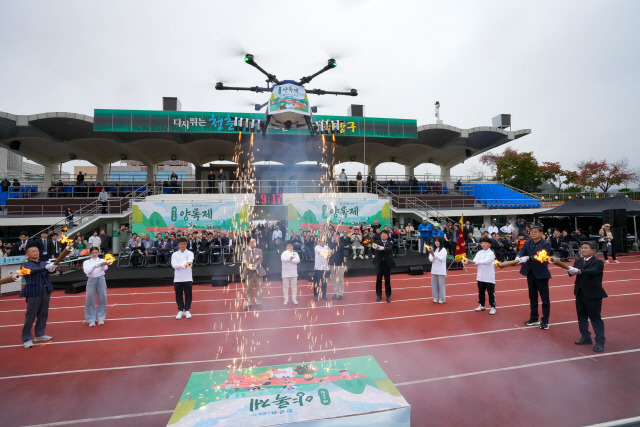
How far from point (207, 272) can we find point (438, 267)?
799cm

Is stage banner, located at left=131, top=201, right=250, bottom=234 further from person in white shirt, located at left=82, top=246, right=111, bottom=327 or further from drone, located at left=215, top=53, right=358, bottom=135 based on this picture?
person in white shirt, located at left=82, top=246, right=111, bottom=327

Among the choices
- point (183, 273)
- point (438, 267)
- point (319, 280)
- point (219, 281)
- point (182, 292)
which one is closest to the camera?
point (183, 273)

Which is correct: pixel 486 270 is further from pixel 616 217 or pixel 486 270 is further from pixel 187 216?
pixel 187 216

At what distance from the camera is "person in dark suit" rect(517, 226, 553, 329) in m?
6.45

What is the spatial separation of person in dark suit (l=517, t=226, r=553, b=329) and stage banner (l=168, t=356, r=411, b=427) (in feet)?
14.5

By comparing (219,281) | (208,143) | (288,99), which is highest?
(208,143)

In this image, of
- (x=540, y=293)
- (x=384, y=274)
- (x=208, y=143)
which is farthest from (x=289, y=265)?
(x=208, y=143)

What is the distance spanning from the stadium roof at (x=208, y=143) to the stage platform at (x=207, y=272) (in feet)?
35.4

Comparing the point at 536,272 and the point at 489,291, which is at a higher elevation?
the point at 536,272

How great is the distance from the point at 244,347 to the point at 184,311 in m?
2.71

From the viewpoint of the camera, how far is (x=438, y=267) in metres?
8.28

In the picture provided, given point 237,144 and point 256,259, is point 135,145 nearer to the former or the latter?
point 237,144

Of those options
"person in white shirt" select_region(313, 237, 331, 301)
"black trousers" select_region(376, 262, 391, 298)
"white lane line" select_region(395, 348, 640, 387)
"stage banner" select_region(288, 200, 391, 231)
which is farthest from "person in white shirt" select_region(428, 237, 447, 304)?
"stage banner" select_region(288, 200, 391, 231)

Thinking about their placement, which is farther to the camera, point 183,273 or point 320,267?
point 320,267
